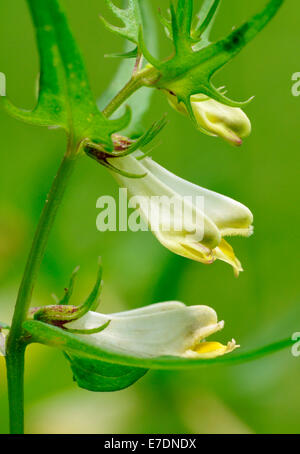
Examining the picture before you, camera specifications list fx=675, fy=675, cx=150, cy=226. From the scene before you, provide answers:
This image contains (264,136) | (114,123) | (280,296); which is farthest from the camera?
(264,136)

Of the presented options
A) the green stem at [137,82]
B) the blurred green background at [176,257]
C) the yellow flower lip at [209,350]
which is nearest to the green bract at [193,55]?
the green stem at [137,82]

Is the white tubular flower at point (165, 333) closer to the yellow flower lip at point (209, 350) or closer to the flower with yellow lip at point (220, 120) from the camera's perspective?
the yellow flower lip at point (209, 350)

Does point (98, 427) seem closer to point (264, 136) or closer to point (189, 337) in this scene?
point (189, 337)

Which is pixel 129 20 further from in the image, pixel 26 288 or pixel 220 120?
pixel 26 288

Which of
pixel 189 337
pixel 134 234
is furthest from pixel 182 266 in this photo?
pixel 189 337

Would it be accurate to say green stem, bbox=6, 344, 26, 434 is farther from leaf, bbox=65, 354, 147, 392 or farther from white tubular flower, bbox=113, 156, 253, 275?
white tubular flower, bbox=113, 156, 253, 275
